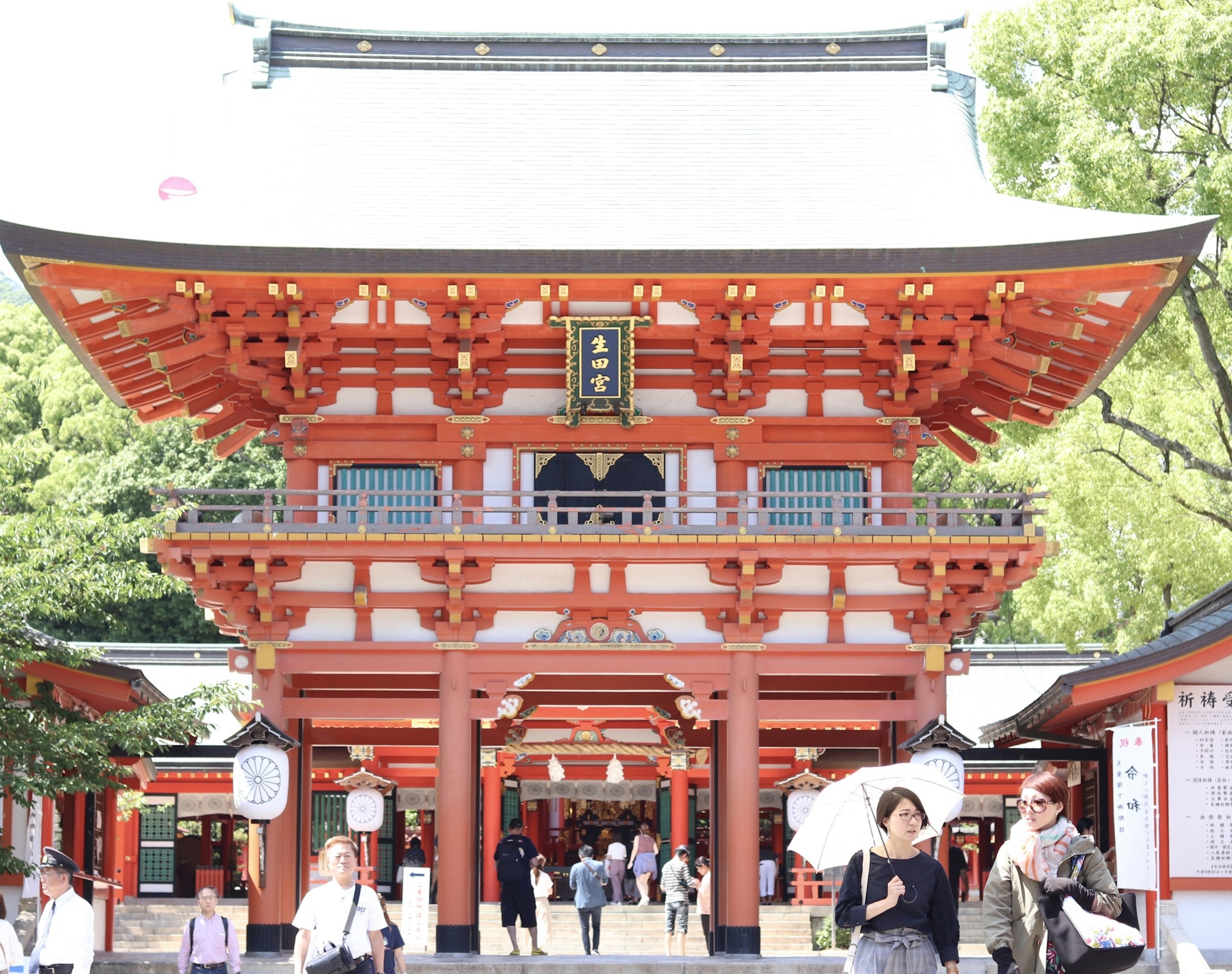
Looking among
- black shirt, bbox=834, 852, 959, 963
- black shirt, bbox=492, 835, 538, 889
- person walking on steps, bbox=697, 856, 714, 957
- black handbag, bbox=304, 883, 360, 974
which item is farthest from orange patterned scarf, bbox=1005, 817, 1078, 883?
person walking on steps, bbox=697, 856, 714, 957

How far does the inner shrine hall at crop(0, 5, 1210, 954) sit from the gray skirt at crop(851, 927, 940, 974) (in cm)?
1074

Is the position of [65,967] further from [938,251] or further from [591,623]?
[938,251]

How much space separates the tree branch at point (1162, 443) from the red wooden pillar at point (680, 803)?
9.35 meters

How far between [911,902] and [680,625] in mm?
11595

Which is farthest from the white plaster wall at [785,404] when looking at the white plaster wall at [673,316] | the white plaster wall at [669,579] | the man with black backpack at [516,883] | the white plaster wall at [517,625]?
the man with black backpack at [516,883]

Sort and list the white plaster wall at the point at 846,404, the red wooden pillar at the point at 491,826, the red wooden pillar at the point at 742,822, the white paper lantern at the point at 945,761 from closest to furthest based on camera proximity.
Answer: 1. the white paper lantern at the point at 945,761
2. the red wooden pillar at the point at 742,822
3. the white plaster wall at the point at 846,404
4. the red wooden pillar at the point at 491,826

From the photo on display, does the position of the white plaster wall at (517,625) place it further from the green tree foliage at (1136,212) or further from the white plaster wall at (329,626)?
the green tree foliage at (1136,212)

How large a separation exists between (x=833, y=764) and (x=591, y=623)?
9.25m

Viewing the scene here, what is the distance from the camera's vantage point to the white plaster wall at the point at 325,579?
19484 millimetres

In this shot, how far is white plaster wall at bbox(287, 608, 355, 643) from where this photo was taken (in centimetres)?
1958

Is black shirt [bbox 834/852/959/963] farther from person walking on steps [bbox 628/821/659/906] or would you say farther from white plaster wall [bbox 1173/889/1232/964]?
person walking on steps [bbox 628/821/659/906]

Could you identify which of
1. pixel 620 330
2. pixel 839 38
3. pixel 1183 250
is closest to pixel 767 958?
pixel 620 330

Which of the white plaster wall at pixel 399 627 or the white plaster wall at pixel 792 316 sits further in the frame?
the white plaster wall at pixel 792 316

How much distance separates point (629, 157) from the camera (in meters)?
22.6
